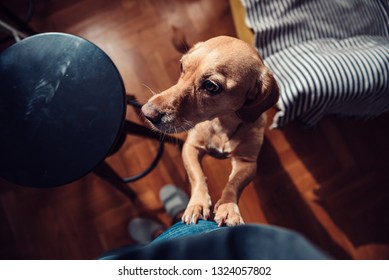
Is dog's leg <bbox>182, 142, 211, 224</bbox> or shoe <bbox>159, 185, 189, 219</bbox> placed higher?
dog's leg <bbox>182, 142, 211, 224</bbox>

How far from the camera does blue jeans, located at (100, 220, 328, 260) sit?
0.62 m

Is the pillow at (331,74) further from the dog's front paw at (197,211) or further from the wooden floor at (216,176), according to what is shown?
the dog's front paw at (197,211)

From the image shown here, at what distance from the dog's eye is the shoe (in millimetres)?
908

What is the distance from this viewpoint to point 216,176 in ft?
5.73

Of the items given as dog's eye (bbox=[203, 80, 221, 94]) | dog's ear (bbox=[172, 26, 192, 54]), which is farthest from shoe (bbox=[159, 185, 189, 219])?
dog's ear (bbox=[172, 26, 192, 54])

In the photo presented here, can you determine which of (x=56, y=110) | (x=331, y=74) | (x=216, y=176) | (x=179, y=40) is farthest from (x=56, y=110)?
(x=331, y=74)

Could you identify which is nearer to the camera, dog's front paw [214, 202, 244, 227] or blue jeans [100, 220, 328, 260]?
blue jeans [100, 220, 328, 260]

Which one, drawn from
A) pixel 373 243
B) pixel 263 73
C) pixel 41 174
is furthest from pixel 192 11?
pixel 373 243

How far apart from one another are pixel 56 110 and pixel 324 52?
4.63 ft

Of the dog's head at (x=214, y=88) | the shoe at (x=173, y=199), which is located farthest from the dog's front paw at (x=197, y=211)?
the shoe at (x=173, y=199)

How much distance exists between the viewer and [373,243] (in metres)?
1.87

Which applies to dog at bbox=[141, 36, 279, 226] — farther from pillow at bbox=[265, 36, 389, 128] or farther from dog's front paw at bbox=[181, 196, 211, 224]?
pillow at bbox=[265, 36, 389, 128]

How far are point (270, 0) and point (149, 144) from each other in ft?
4.01
